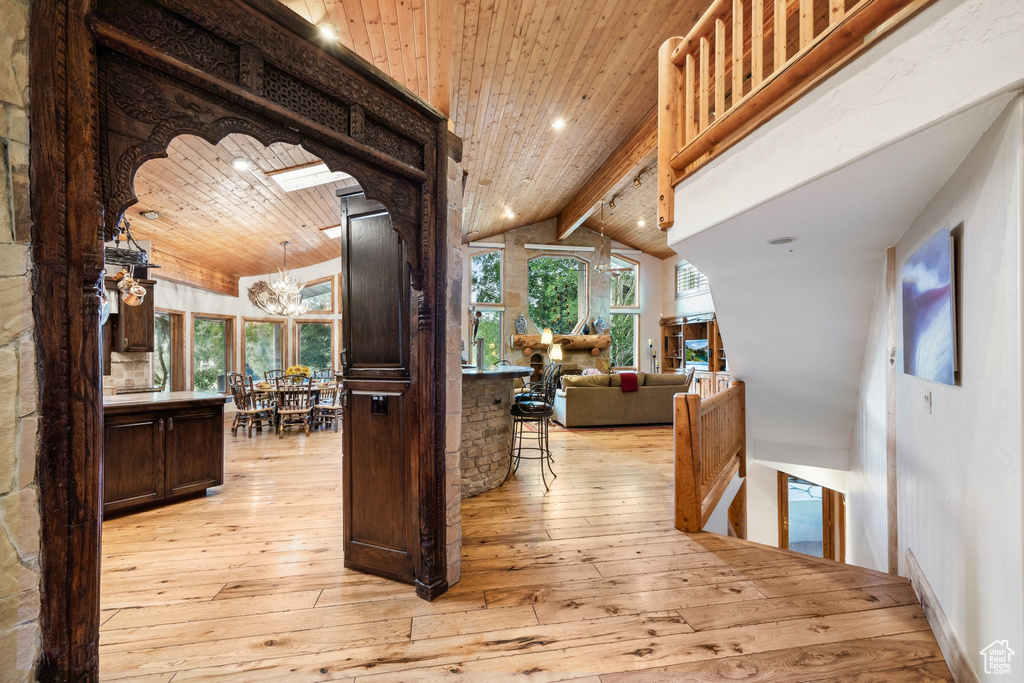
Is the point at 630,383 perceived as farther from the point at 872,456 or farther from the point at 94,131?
the point at 94,131

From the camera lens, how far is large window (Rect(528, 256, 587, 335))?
455 inches

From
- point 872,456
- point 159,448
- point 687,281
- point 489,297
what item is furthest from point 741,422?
point 489,297

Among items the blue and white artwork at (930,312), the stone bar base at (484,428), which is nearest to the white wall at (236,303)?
the stone bar base at (484,428)

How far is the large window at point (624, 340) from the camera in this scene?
12156 millimetres

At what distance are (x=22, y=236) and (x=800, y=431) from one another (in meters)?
5.62

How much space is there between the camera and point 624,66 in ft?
15.0

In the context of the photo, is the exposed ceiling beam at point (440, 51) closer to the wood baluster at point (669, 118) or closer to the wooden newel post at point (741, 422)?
the wood baluster at point (669, 118)

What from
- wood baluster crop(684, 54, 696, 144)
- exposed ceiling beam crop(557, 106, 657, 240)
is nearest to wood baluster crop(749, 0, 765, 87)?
wood baluster crop(684, 54, 696, 144)

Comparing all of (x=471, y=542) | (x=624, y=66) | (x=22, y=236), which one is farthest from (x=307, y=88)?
(x=624, y=66)

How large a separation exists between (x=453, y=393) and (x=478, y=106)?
3.76m

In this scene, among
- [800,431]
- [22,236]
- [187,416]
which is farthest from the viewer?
[800,431]

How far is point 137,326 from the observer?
568 centimetres

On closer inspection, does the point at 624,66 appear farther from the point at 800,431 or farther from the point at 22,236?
the point at 22,236

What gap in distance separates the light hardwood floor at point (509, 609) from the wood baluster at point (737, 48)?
8.37ft
